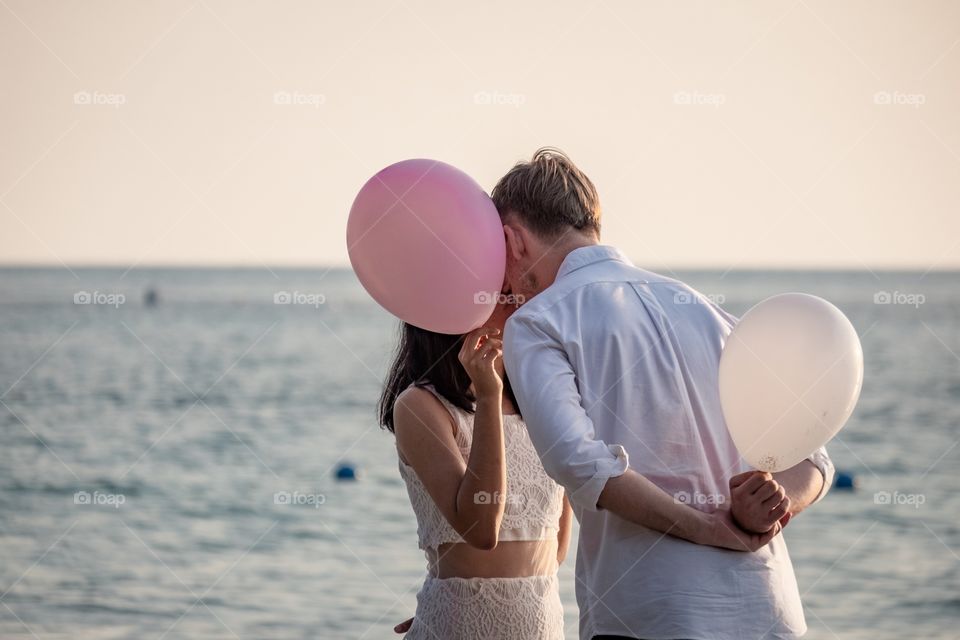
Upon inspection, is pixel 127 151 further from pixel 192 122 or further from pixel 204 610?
pixel 204 610

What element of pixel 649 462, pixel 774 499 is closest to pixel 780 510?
pixel 774 499

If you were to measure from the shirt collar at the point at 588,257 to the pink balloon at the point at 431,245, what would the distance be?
0.27m

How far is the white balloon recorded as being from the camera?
2109 millimetres

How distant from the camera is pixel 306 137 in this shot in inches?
370

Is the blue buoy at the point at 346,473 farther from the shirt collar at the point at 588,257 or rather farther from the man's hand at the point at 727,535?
the man's hand at the point at 727,535

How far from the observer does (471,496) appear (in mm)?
2502

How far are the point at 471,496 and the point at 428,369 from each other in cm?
40

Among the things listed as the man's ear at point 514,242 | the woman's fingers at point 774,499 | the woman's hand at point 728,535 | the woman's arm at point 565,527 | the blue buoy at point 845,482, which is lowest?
the blue buoy at point 845,482

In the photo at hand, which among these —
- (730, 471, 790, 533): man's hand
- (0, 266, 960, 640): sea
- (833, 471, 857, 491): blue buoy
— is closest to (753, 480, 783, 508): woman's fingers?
(730, 471, 790, 533): man's hand

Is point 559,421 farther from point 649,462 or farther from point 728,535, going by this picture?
point 728,535

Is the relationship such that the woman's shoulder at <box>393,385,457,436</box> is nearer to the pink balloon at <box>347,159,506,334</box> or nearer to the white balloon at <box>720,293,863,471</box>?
the pink balloon at <box>347,159,506,334</box>

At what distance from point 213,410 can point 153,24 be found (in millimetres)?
6362

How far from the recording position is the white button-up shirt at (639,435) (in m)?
2.03

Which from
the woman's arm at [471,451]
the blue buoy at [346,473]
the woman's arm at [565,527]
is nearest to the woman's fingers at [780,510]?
the woman's arm at [471,451]
